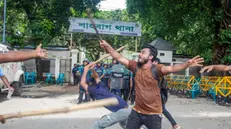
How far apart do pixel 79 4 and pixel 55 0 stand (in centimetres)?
161

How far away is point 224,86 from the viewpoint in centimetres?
1356

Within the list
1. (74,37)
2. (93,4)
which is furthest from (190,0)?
(74,37)

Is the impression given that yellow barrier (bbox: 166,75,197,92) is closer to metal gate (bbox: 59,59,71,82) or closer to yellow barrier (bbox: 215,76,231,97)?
yellow barrier (bbox: 215,76,231,97)

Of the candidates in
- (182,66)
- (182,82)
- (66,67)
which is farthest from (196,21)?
(182,66)

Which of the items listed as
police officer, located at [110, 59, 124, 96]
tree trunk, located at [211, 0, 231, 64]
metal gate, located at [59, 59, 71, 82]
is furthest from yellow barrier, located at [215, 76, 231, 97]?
metal gate, located at [59, 59, 71, 82]

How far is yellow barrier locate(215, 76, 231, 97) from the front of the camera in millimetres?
13344

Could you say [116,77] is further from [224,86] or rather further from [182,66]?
[182,66]

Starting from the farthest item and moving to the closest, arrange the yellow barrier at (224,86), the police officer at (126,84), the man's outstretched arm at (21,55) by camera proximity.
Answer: the yellow barrier at (224,86) → the police officer at (126,84) → the man's outstretched arm at (21,55)

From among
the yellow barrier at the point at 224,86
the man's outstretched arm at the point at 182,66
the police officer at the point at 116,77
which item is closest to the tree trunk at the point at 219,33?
the yellow barrier at the point at 224,86

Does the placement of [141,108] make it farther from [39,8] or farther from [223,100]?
[39,8]

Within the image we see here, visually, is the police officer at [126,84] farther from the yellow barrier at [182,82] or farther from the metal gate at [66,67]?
the metal gate at [66,67]

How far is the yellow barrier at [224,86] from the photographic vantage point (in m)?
13.3

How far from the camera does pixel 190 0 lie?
61.3ft

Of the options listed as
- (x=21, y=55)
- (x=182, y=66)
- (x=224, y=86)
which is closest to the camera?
(x=21, y=55)
